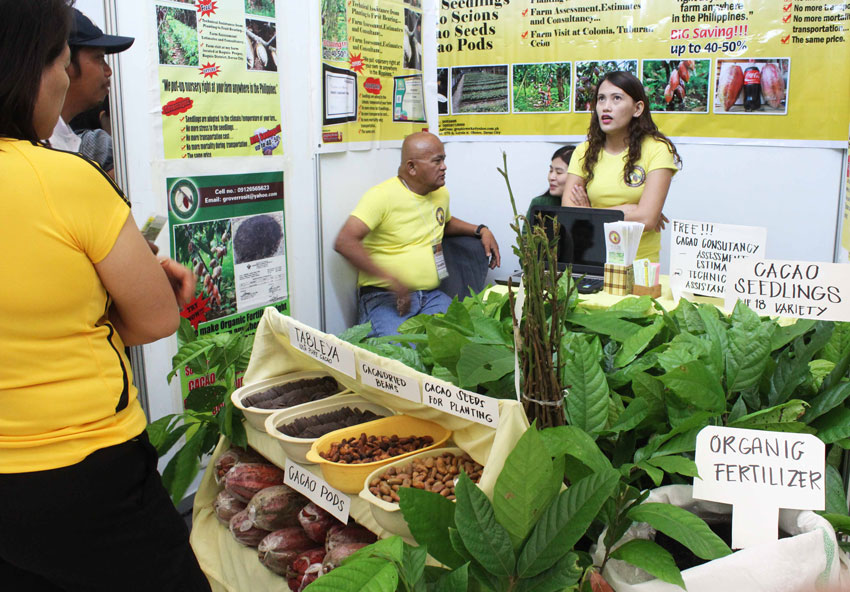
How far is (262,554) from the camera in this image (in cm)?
125

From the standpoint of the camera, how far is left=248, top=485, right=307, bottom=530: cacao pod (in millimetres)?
1263

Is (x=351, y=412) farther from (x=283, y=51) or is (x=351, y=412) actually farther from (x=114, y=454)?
(x=283, y=51)

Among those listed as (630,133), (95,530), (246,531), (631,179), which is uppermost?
(630,133)

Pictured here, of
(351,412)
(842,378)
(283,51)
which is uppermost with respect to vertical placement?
(283,51)

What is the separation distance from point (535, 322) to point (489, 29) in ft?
11.5

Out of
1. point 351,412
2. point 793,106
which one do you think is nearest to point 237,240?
point 351,412

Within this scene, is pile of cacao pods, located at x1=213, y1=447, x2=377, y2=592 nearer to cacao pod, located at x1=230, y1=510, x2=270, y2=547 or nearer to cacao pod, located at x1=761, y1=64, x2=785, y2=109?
cacao pod, located at x1=230, y1=510, x2=270, y2=547

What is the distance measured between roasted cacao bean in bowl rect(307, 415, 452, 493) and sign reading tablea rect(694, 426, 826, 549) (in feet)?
1.31

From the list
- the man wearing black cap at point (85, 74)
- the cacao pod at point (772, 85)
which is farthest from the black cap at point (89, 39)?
the cacao pod at point (772, 85)

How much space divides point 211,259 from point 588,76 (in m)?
2.28

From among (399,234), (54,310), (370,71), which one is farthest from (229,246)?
(54,310)

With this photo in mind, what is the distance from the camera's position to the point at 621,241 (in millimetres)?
2256

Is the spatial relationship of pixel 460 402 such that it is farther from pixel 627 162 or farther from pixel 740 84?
pixel 740 84

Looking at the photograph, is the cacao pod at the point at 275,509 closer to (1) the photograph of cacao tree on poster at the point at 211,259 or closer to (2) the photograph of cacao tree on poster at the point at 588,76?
(1) the photograph of cacao tree on poster at the point at 211,259
